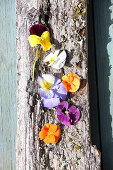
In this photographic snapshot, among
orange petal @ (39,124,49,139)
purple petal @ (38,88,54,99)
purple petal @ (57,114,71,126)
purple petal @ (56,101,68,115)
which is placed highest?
purple petal @ (38,88,54,99)

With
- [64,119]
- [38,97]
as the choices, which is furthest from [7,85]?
[64,119]

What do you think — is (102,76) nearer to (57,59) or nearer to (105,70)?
(105,70)

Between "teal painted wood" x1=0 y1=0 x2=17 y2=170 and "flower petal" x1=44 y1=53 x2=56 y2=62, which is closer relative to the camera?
"flower petal" x1=44 y1=53 x2=56 y2=62

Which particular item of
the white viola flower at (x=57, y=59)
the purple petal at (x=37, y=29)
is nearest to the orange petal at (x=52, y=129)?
the white viola flower at (x=57, y=59)

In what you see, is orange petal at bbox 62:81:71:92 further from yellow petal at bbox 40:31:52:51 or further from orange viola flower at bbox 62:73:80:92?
yellow petal at bbox 40:31:52:51

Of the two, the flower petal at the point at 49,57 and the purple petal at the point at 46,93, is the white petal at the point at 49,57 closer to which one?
the flower petal at the point at 49,57

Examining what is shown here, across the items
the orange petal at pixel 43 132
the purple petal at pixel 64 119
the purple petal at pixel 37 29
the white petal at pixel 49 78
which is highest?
the purple petal at pixel 37 29

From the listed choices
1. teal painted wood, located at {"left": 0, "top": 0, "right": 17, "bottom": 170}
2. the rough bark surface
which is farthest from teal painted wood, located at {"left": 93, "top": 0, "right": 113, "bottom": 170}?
teal painted wood, located at {"left": 0, "top": 0, "right": 17, "bottom": 170}
